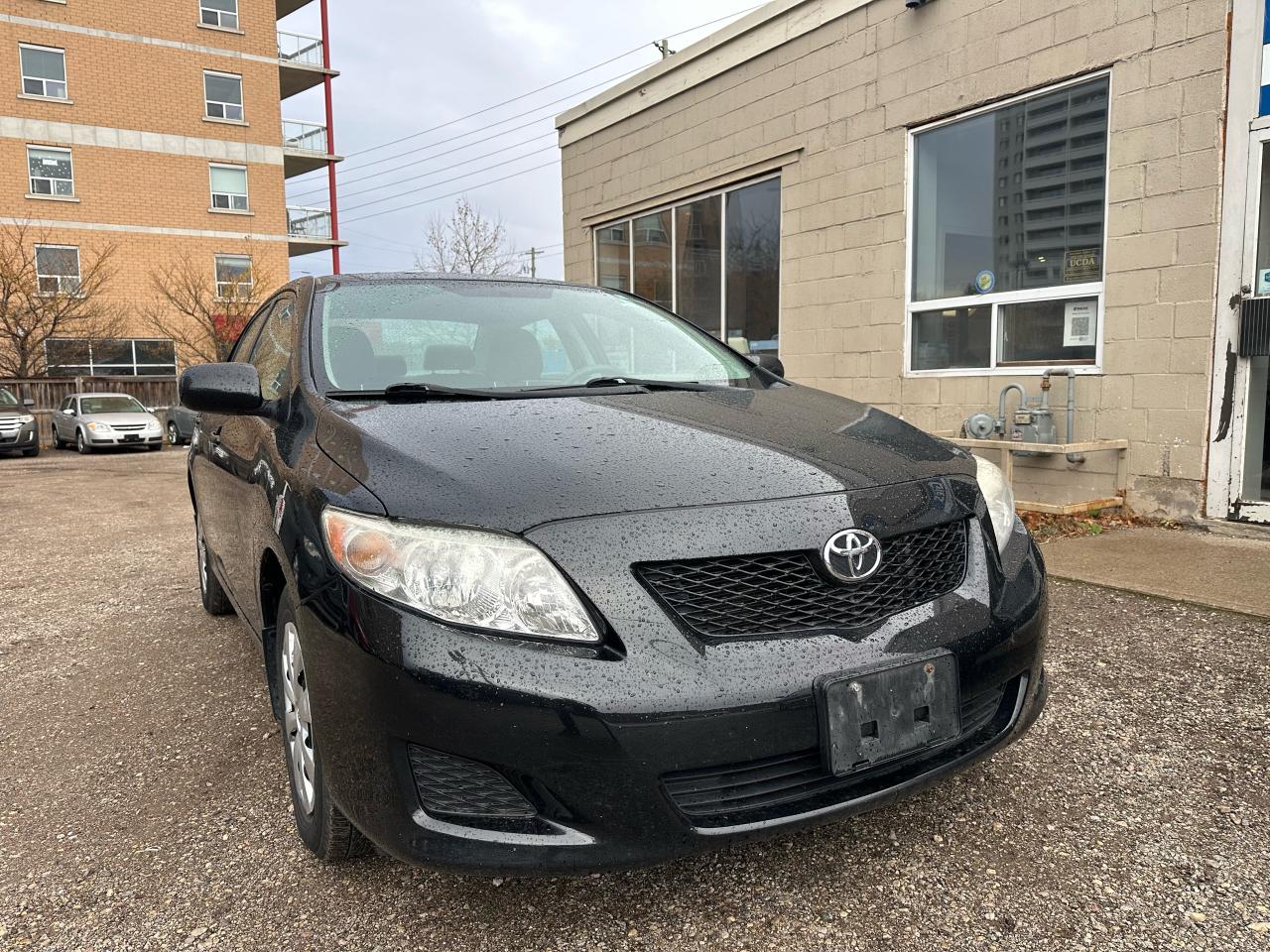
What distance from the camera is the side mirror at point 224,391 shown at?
2455mm

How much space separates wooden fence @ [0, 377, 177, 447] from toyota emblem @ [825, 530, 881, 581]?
69.8 feet

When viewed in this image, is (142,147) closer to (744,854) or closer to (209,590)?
(209,590)

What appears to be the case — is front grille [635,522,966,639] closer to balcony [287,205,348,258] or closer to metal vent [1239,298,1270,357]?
metal vent [1239,298,1270,357]

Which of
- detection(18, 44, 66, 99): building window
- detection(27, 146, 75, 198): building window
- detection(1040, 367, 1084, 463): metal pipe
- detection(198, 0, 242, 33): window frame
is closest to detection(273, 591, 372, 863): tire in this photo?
detection(1040, 367, 1084, 463): metal pipe

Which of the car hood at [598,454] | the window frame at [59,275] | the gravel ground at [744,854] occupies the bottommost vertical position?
the gravel ground at [744,854]

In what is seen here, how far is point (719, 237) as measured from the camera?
885 cm

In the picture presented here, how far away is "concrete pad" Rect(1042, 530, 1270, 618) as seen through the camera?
158 inches

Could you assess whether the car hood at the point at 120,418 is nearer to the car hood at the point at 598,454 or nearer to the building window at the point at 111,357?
the building window at the point at 111,357

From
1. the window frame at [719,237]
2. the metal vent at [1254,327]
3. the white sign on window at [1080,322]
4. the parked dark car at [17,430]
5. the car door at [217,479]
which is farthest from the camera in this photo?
the parked dark car at [17,430]

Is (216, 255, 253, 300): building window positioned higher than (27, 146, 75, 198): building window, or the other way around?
(27, 146, 75, 198): building window

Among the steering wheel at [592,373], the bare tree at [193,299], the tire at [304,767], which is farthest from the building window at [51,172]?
the tire at [304,767]

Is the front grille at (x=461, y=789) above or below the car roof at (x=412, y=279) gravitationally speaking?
below

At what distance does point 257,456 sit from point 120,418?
1732 cm

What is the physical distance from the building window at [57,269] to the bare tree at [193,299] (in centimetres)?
202
